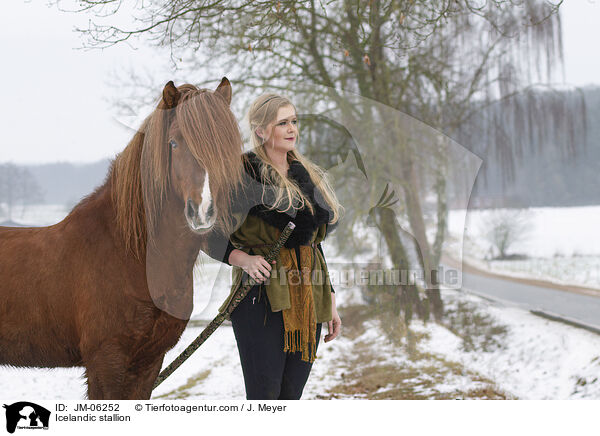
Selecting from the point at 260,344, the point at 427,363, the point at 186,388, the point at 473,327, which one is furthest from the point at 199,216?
the point at 473,327

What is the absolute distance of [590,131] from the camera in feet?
14.5

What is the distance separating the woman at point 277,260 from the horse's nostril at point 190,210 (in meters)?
0.24

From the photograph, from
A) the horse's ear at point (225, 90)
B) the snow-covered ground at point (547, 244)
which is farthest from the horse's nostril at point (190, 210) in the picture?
the snow-covered ground at point (547, 244)

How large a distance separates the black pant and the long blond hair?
0.34 meters

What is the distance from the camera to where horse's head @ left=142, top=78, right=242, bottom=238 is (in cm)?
133

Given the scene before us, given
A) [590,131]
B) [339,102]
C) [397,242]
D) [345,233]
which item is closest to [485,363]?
[397,242]

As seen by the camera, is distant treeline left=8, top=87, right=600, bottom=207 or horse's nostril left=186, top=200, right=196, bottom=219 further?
distant treeline left=8, top=87, right=600, bottom=207

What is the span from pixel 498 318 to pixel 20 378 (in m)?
4.56

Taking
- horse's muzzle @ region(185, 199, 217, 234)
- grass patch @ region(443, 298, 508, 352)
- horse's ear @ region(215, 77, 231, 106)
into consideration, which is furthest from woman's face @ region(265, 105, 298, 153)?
grass patch @ region(443, 298, 508, 352)

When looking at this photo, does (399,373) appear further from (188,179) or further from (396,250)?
(188,179)

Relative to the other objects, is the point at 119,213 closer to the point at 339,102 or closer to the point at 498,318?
the point at 339,102

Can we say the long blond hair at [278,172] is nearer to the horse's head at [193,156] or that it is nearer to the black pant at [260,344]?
the horse's head at [193,156]

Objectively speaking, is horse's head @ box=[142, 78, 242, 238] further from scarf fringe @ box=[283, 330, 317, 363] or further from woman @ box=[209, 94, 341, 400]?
scarf fringe @ box=[283, 330, 317, 363]

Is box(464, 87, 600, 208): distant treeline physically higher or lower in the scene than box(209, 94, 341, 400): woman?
higher
